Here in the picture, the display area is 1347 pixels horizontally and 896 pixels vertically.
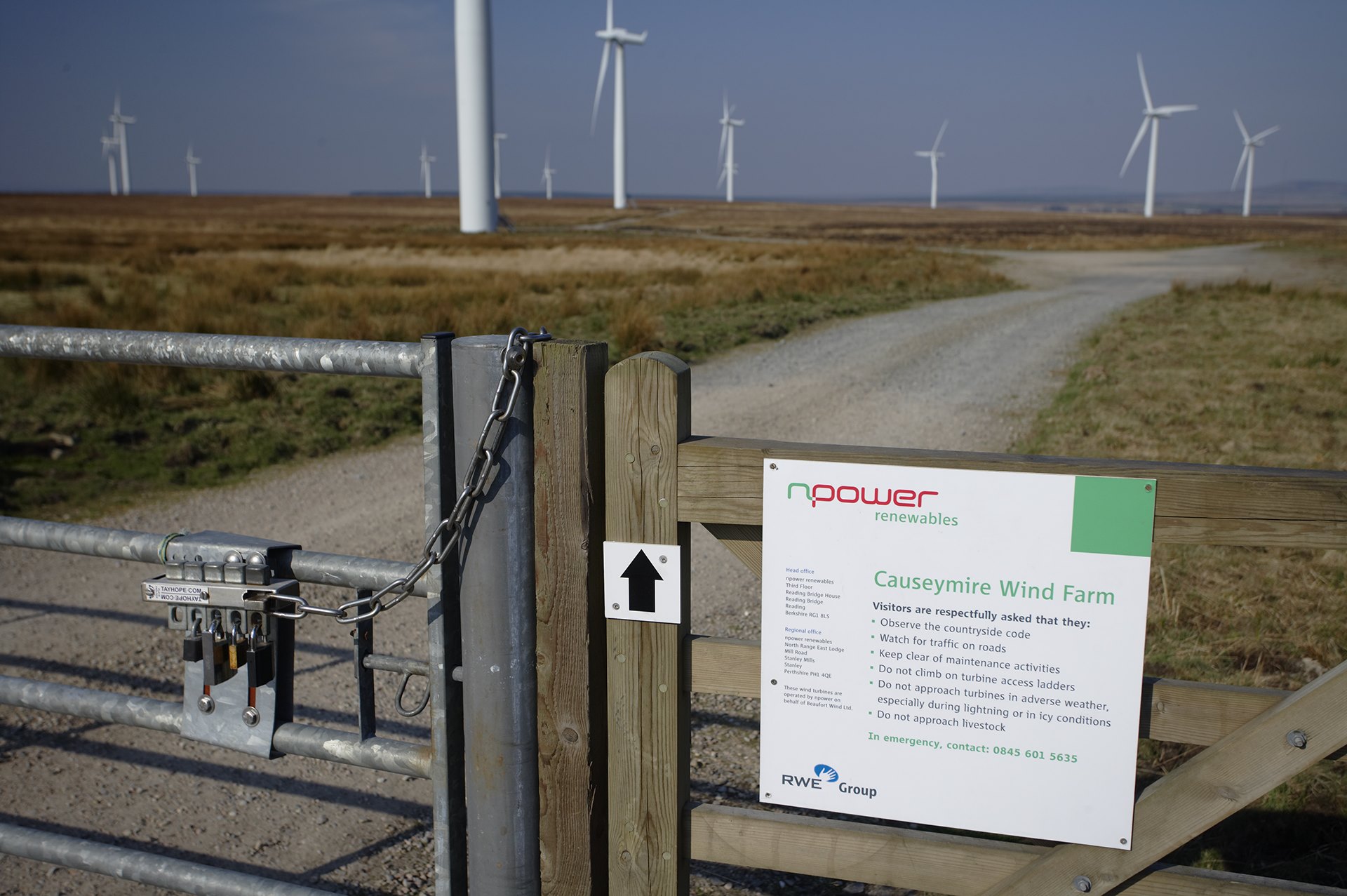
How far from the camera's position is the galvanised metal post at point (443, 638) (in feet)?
6.52

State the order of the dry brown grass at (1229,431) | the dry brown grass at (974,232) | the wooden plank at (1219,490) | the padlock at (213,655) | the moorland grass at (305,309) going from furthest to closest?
the dry brown grass at (974,232), the moorland grass at (305,309), the dry brown grass at (1229,431), the padlock at (213,655), the wooden plank at (1219,490)

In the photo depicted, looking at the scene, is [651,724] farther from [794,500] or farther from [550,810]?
[794,500]

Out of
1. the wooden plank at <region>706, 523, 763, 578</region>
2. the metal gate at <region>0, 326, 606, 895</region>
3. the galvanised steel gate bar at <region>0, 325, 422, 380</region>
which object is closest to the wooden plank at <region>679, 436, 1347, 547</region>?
the wooden plank at <region>706, 523, 763, 578</region>

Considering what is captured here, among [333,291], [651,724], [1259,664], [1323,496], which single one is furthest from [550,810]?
[333,291]

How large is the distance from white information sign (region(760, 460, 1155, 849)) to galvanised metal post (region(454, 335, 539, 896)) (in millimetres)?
451

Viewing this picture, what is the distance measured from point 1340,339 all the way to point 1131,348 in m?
3.29

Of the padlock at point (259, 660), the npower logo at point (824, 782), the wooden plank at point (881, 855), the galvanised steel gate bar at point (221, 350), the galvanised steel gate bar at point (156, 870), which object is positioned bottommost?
the galvanised steel gate bar at point (156, 870)

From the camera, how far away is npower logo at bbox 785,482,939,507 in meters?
1.88

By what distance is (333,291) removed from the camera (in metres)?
21.4

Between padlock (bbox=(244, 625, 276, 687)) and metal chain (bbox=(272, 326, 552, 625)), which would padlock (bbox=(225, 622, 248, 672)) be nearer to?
padlock (bbox=(244, 625, 276, 687))

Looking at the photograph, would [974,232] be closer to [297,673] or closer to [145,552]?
[297,673]

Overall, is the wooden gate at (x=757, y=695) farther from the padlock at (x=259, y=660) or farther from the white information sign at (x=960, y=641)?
the padlock at (x=259, y=660)

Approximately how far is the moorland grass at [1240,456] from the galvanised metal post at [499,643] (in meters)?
2.55

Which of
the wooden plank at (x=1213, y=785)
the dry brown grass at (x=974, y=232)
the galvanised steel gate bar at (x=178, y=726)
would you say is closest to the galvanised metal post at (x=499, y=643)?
the galvanised steel gate bar at (x=178, y=726)
